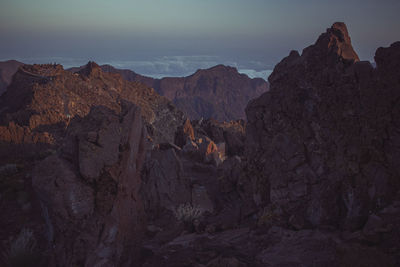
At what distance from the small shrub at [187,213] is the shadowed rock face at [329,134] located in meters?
2.17

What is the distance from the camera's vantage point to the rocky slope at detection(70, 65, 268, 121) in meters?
147

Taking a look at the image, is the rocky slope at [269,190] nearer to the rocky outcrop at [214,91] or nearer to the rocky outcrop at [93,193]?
the rocky outcrop at [93,193]

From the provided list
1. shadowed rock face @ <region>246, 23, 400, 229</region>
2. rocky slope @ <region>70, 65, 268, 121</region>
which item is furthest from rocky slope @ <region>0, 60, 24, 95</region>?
shadowed rock face @ <region>246, 23, 400, 229</region>

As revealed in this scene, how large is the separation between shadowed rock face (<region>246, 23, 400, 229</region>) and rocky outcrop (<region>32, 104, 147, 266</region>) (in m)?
3.82

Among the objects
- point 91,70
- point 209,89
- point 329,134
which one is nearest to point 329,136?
point 329,134

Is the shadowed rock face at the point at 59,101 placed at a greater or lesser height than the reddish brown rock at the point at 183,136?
greater

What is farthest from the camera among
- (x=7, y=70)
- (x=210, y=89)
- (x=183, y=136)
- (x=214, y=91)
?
(x=210, y=89)

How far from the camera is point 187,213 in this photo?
10.2 meters

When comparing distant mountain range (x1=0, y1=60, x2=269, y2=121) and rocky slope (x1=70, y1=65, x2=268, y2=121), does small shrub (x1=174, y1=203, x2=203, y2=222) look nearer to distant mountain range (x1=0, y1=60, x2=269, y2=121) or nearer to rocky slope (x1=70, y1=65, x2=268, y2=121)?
distant mountain range (x1=0, y1=60, x2=269, y2=121)

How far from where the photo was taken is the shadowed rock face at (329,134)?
266 inches

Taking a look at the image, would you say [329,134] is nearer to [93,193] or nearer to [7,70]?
[93,193]

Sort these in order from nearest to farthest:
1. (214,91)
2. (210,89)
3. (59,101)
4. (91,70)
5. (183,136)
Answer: (183,136) < (59,101) < (91,70) < (214,91) < (210,89)

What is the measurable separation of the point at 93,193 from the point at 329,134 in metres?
6.08

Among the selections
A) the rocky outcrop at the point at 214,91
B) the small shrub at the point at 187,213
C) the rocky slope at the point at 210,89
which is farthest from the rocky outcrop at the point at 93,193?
the rocky slope at the point at 210,89
